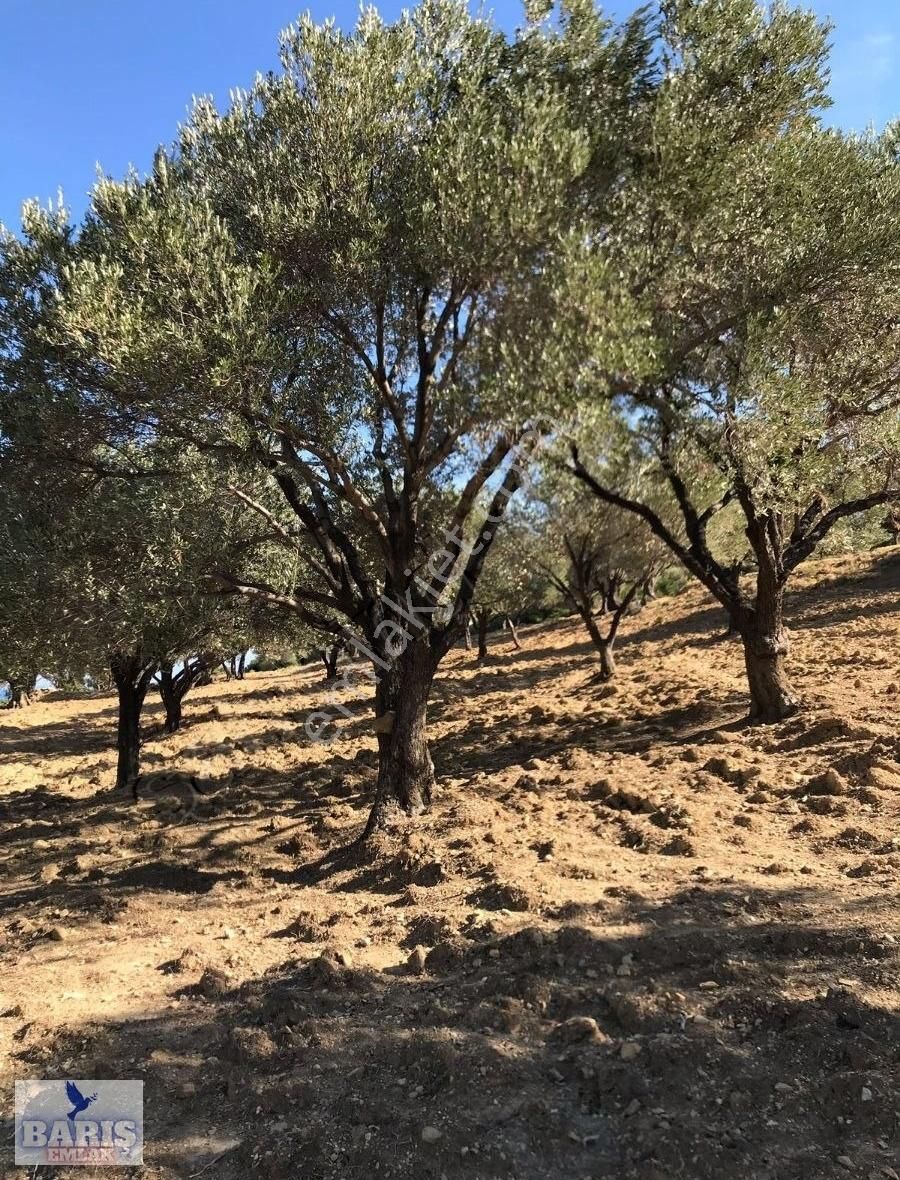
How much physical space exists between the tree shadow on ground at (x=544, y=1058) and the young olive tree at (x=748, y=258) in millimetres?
4627

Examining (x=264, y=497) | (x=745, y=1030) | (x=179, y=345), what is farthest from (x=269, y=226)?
(x=745, y=1030)

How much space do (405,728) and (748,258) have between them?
21.7 ft

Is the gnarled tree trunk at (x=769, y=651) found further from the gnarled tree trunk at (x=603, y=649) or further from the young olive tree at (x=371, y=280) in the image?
the gnarled tree trunk at (x=603, y=649)

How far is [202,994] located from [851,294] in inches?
371

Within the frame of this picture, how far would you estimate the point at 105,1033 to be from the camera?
4.64 metres

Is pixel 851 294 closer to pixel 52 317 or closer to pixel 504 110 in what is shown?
pixel 504 110

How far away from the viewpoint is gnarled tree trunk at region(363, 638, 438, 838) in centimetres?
886

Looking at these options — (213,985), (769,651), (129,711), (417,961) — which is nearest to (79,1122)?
(213,985)

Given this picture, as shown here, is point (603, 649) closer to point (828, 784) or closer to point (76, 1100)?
point (828, 784)

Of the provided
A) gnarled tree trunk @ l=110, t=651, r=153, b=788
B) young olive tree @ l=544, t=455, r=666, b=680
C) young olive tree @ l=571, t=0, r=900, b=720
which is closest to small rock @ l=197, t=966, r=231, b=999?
young olive tree @ l=571, t=0, r=900, b=720

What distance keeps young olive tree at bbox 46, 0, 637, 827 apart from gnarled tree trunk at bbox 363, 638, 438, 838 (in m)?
0.03

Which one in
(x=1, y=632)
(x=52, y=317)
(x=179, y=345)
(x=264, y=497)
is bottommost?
(x=1, y=632)

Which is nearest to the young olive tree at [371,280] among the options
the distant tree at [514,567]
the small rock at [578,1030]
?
the small rock at [578,1030]

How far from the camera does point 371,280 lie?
7.77 metres
